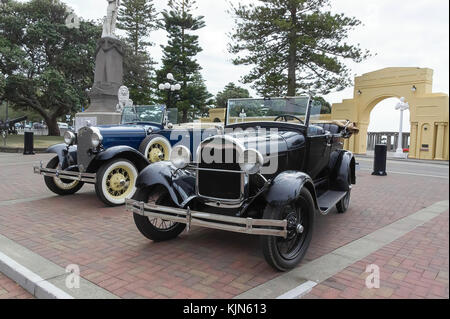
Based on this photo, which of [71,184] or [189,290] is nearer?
[189,290]

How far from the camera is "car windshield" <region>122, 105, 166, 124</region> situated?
7.49 meters

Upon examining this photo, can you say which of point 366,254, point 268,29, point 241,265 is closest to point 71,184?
point 241,265

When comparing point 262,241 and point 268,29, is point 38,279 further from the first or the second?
point 268,29

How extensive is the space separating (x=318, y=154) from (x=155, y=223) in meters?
2.34

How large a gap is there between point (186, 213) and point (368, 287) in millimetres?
1682

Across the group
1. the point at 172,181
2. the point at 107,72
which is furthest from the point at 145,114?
the point at 107,72

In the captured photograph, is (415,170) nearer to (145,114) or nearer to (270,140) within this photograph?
(145,114)

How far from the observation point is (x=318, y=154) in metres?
4.63

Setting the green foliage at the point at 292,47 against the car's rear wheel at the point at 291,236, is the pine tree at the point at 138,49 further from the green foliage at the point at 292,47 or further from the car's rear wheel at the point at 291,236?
the car's rear wheel at the point at 291,236

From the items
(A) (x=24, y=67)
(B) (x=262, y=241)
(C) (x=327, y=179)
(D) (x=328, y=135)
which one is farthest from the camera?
(A) (x=24, y=67)

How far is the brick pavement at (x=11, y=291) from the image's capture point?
2679mm

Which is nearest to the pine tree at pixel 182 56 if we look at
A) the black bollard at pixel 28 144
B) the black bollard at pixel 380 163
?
the black bollard at pixel 28 144

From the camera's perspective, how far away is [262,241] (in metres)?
2.98

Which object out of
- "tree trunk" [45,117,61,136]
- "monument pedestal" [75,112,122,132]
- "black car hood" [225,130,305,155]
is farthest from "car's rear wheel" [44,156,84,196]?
"tree trunk" [45,117,61,136]
